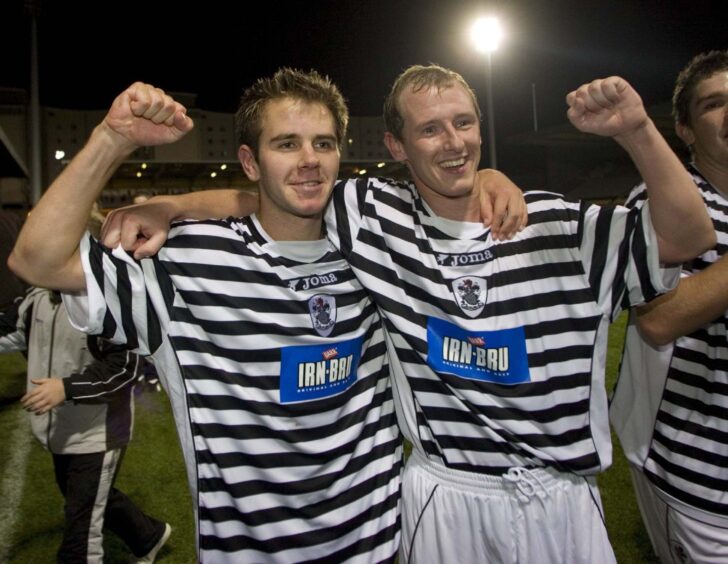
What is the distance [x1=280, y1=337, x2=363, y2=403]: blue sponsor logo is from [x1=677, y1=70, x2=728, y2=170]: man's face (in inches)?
55.5

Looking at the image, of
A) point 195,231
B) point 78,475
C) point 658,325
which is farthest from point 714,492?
point 78,475

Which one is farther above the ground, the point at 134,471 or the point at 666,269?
the point at 666,269

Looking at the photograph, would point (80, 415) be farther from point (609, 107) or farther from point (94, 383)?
point (609, 107)

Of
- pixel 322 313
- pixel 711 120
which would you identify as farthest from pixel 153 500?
pixel 711 120

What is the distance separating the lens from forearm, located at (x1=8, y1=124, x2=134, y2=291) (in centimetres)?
134

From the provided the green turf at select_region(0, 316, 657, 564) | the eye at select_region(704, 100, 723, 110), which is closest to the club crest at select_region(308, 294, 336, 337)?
the eye at select_region(704, 100, 723, 110)

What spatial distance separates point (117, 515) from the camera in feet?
9.62

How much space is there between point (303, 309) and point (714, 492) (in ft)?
4.50

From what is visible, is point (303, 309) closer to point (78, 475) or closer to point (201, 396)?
point (201, 396)

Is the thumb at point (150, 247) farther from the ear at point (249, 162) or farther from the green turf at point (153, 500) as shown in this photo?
the green turf at point (153, 500)

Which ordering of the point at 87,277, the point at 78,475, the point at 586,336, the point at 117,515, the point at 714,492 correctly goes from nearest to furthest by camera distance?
1. the point at 87,277
2. the point at 586,336
3. the point at 714,492
4. the point at 78,475
5. the point at 117,515

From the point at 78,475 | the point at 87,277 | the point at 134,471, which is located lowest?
the point at 134,471

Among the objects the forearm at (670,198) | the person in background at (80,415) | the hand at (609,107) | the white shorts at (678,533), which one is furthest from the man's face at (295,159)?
the white shorts at (678,533)

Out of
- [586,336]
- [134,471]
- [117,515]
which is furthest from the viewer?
[134,471]
